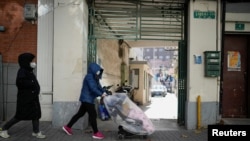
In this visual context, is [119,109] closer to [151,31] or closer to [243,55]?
[151,31]

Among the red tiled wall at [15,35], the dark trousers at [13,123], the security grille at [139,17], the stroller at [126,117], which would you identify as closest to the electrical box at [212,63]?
the security grille at [139,17]

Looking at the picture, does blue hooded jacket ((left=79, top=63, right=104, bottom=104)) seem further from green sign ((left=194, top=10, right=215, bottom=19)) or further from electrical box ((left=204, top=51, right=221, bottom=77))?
green sign ((left=194, top=10, right=215, bottom=19))

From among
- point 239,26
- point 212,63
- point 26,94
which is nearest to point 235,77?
point 239,26

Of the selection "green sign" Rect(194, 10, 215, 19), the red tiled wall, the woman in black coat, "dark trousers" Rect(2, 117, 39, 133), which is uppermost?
"green sign" Rect(194, 10, 215, 19)

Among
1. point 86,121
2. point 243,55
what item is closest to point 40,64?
point 86,121

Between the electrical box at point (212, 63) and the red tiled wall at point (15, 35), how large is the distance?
4579 millimetres

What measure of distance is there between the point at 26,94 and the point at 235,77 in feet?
19.8

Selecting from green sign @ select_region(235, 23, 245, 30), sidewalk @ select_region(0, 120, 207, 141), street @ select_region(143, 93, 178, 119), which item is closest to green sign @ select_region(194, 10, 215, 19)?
green sign @ select_region(235, 23, 245, 30)

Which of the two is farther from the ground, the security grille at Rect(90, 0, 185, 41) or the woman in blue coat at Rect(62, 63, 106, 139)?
the security grille at Rect(90, 0, 185, 41)

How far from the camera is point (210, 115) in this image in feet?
31.2

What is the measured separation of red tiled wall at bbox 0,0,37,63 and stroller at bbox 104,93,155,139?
3036 mm

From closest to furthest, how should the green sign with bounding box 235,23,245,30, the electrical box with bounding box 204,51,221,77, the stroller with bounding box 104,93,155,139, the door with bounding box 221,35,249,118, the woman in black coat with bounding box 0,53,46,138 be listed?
the woman in black coat with bounding box 0,53,46,138
the stroller with bounding box 104,93,155,139
the electrical box with bounding box 204,51,221,77
the green sign with bounding box 235,23,245,30
the door with bounding box 221,35,249,118

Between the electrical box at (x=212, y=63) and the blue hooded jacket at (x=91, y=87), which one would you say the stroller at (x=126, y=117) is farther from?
the electrical box at (x=212, y=63)

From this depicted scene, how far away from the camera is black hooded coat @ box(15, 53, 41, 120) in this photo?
303 inches
